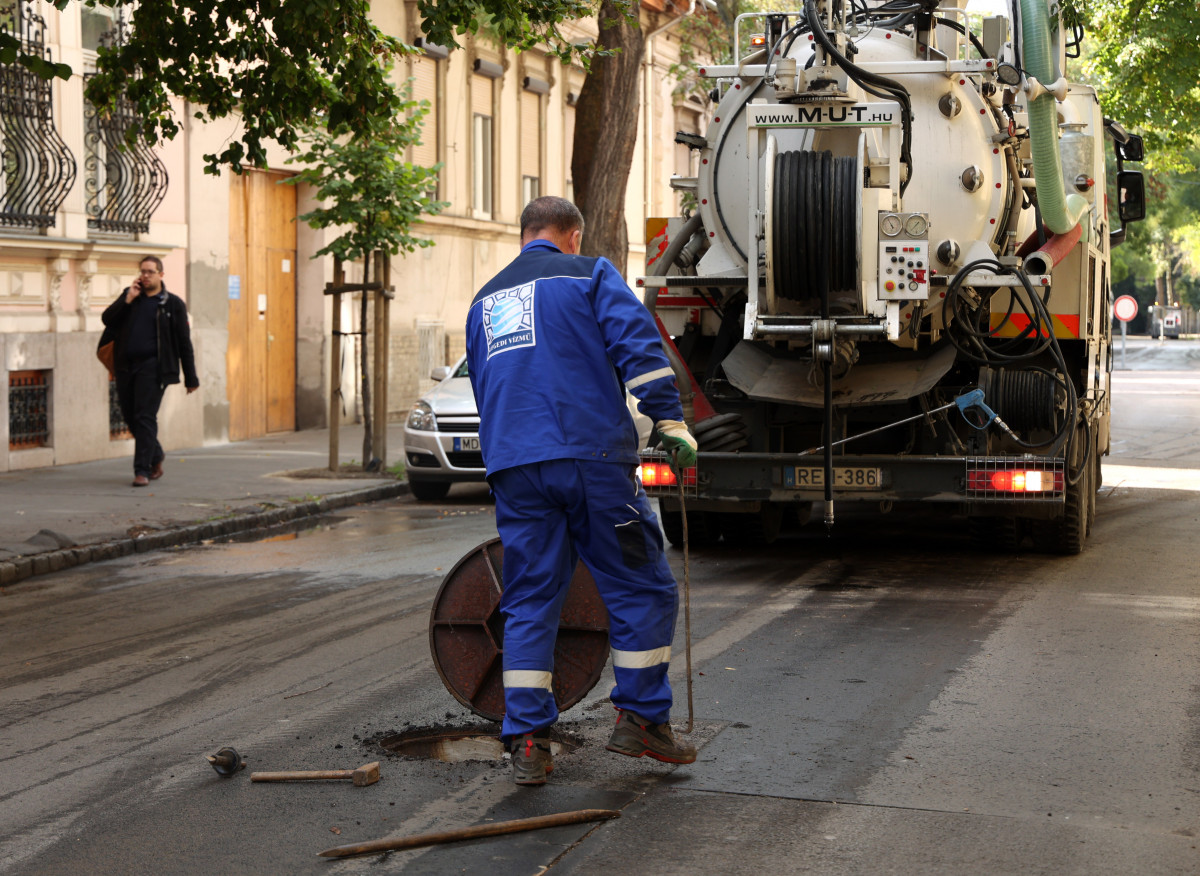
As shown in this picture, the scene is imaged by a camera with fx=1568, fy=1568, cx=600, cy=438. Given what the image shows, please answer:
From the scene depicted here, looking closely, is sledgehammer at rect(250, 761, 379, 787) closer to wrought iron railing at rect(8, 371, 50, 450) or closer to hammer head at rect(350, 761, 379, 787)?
hammer head at rect(350, 761, 379, 787)

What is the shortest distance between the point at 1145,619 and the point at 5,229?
11.6 meters

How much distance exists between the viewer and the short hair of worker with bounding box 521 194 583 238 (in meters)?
5.29

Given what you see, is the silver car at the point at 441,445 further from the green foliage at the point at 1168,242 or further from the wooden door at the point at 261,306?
the green foliage at the point at 1168,242

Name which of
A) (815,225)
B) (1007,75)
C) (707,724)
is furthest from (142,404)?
(707,724)

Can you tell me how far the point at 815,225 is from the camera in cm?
812

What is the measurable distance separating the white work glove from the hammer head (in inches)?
53.7

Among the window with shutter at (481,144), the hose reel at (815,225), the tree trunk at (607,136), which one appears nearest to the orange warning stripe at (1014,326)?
the hose reel at (815,225)

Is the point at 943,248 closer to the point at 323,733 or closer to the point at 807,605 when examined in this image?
the point at 807,605

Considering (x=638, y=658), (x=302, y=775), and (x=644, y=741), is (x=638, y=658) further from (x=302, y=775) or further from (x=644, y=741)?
(x=302, y=775)

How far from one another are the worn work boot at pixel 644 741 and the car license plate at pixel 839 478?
13.5 ft

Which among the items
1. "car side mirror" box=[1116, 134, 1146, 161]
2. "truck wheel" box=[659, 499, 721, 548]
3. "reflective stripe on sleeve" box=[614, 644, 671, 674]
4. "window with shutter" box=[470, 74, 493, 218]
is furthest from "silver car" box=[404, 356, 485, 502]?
"window with shutter" box=[470, 74, 493, 218]

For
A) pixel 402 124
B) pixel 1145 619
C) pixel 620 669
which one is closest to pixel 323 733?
pixel 620 669

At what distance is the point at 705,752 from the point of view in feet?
17.4

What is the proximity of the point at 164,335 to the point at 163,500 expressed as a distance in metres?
1.87
